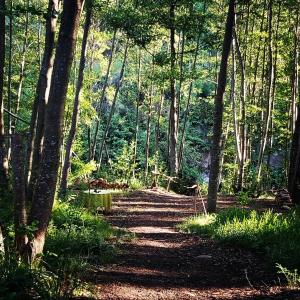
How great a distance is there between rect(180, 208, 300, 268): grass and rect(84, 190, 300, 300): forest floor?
181mm

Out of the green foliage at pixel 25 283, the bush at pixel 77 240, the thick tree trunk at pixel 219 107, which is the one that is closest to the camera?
the green foliage at pixel 25 283

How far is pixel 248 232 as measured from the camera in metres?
7.16

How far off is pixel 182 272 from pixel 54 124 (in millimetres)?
2654

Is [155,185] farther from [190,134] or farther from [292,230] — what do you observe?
[190,134]

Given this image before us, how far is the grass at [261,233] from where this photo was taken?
5.82m

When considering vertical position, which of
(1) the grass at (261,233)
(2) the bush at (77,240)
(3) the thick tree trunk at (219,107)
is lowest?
(2) the bush at (77,240)

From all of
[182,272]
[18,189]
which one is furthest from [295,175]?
[18,189]

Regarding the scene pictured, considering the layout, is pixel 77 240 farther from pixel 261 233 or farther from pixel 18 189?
pixel 261 233

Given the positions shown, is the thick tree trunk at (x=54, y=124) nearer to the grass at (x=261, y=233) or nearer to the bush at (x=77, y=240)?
the bush at (x=77, y=240)

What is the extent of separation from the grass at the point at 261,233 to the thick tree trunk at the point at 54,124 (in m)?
3.21

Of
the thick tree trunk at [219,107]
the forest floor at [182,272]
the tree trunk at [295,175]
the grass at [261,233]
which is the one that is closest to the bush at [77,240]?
the forest floor at [182,272]

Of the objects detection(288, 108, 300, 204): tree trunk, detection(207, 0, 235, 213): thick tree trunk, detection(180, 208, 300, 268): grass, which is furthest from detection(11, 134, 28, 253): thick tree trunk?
detection(288, 108, 300, 204): tree trunk

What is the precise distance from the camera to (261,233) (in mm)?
6918

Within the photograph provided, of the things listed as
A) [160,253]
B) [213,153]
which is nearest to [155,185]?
[213,153]
